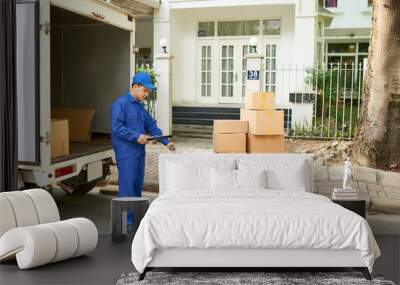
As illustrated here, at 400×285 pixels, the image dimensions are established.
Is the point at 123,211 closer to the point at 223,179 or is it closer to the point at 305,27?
the point at 223,179

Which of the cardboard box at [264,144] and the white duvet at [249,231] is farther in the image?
the cardboard box at [264,144]

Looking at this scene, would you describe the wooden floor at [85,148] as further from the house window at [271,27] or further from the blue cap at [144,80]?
the house window at [271,27]

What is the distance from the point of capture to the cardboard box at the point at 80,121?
21.3 ft

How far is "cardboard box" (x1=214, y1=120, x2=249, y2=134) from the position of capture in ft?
18.9

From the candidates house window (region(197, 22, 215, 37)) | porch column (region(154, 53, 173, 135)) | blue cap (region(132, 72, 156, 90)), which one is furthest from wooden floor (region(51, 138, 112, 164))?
house window (region(197, 22, 215, 37))

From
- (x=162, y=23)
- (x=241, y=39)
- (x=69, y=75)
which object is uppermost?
(x=162, y=23)

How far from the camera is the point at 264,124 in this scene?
5.71 meters

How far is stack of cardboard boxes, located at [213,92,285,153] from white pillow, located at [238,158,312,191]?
0.78 meters

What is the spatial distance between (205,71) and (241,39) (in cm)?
95

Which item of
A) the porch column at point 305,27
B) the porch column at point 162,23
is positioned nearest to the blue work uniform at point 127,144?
the porch column at point 305,27

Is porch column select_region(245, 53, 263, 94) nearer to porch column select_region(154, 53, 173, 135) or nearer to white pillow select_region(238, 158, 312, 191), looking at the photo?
white pillow select_region(238, 158, 312, 191)

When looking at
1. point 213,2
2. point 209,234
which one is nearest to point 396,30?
point 209,234

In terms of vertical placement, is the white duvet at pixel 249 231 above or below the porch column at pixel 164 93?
below

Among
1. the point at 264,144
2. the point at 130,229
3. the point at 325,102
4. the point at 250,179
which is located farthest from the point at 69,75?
the point at 325,102
